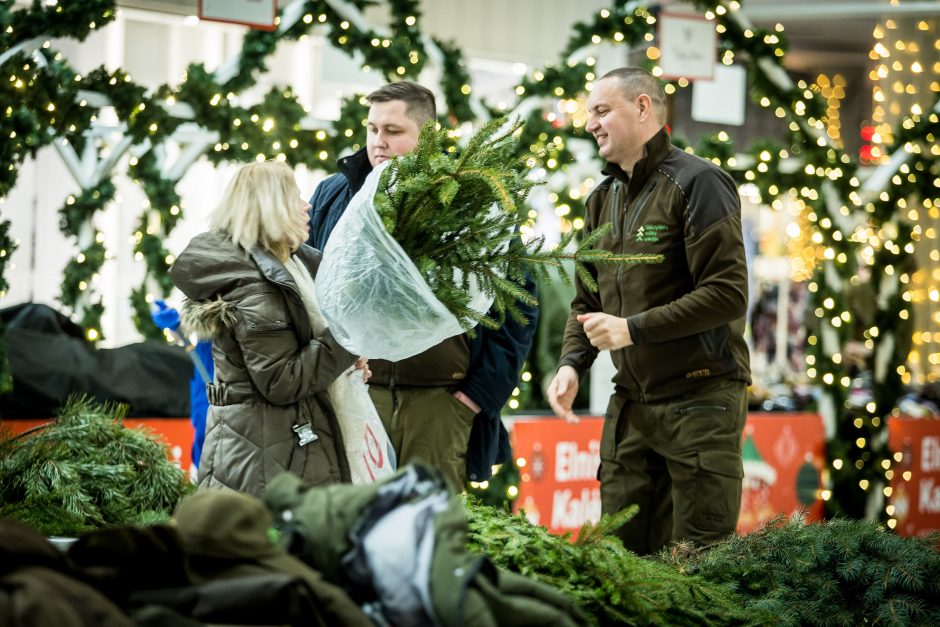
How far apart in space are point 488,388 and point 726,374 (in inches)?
30.7

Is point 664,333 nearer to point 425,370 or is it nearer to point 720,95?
point 425,370

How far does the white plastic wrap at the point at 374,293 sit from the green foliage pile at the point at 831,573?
2.91ft

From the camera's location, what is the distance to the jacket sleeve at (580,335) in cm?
380

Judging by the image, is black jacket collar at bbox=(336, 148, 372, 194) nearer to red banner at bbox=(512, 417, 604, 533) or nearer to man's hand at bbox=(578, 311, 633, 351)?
man's hand at bbox=(578, 311, 633, 351)

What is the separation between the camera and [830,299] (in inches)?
281

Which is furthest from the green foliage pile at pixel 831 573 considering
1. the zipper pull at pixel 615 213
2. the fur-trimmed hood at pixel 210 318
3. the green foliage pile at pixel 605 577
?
the fur-trimmed hood at pixel 210 318

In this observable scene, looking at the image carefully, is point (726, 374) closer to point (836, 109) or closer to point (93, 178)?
point (93, 178)

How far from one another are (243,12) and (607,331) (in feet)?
10.0

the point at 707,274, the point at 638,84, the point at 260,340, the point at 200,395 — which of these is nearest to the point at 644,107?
the point at 638,84

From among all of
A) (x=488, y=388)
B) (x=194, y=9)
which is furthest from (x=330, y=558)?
(x=194, y=9)

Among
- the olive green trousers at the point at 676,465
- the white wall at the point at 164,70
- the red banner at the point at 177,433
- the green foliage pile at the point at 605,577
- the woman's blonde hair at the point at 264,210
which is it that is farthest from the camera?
the white wall at the point at 164,70

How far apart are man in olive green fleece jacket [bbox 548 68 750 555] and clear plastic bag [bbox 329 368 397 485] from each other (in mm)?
701

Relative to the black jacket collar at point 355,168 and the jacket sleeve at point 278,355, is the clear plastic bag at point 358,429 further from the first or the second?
the black jacket collar at point 355,168

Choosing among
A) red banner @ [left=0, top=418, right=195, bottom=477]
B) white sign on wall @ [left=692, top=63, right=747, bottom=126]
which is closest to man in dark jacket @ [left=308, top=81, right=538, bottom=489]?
red banner @ [left=0, top=418, right=195, bottom=477]
